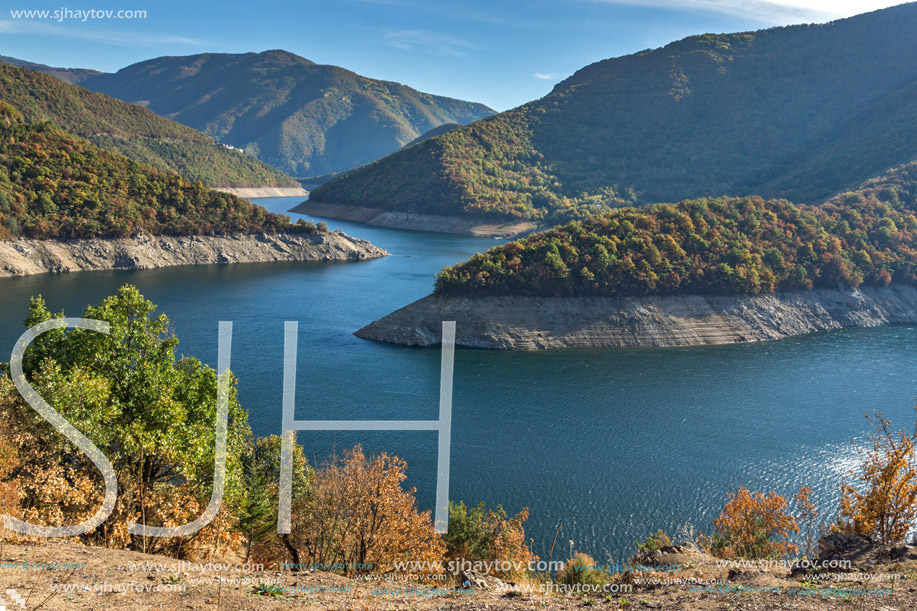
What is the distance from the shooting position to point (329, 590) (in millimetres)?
15602

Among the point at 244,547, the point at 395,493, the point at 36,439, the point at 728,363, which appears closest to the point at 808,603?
the point at 395,493

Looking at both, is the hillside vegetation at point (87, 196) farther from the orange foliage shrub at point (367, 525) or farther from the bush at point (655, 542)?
the bush at point (655, 542)

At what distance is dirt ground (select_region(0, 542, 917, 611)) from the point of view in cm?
1331

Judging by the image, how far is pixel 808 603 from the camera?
49.8 ft

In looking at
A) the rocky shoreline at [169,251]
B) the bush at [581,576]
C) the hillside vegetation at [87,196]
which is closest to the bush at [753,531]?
the bush at [581,576]

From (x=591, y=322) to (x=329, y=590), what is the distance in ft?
189

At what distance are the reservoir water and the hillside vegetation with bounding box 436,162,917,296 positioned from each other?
29.3 ft

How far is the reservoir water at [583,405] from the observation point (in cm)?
3578

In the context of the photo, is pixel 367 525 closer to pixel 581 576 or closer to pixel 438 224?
pixel 581 576

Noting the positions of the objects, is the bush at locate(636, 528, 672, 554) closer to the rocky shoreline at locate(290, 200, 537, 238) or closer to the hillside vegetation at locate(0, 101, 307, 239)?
the hillside vegetation at locate(0, 101, 307, 239)

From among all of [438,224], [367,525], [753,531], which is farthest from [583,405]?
[438,224]

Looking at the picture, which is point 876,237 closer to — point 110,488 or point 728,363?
point 728,363

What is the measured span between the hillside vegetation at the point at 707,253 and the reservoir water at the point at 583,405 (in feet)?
29.3

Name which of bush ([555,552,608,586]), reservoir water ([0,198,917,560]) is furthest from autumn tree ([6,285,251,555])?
bush ([555,552,608,586])
